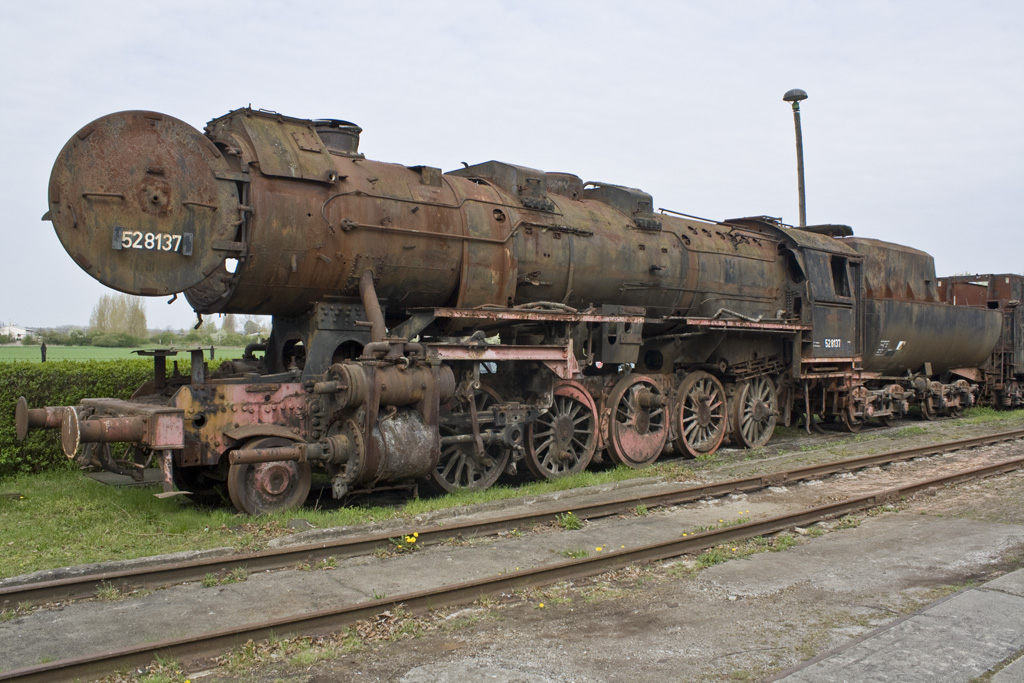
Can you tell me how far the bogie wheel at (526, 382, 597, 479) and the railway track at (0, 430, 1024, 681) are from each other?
1.52 metres

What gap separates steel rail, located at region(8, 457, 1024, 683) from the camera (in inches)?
163

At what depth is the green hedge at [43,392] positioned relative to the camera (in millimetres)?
9594

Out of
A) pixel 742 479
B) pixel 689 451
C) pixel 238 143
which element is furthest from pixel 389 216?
pixel 689 451

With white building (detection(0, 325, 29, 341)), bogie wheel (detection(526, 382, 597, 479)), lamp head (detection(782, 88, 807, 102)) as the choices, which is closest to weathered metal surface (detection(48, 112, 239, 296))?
bogie wheel (detection(526, 382, 597, 479))

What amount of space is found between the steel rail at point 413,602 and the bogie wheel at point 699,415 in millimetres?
3665

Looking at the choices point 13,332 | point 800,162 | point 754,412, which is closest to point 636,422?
point 754,412

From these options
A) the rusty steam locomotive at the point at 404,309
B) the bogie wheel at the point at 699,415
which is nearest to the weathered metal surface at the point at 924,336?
the rusty steam locomotive at the point at 404,309

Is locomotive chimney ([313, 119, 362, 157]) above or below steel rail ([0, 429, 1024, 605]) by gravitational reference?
above

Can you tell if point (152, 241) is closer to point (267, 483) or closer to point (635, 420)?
point (267, 483)

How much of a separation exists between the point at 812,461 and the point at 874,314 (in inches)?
174

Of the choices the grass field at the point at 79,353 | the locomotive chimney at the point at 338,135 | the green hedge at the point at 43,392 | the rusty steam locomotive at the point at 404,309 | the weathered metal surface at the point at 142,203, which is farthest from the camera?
the grass field at the point at 79,353

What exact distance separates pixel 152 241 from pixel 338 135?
2.36 meters

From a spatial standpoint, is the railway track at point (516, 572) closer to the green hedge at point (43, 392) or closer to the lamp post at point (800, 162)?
the green hedge at point (43, 392)

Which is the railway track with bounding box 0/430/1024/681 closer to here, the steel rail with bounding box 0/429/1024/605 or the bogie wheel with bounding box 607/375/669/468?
the steel rail with bounding box 0/429/1024/605
